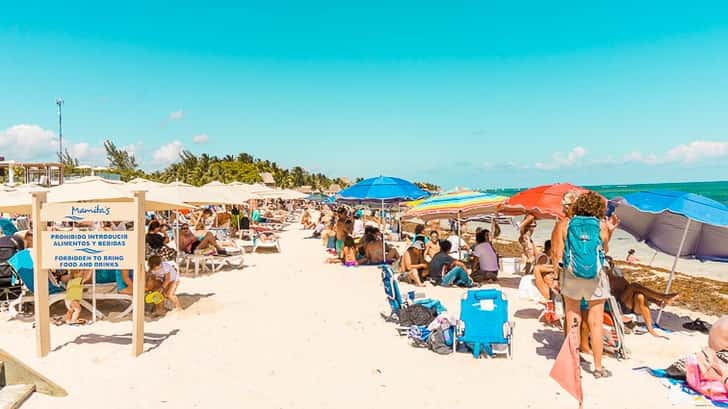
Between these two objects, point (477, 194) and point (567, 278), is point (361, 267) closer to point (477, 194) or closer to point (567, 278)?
point (477, 194)

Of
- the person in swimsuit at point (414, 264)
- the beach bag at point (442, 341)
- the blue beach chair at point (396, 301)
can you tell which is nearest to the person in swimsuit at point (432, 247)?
the person in swimsuit at point (414, 264)

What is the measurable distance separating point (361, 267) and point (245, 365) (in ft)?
20.0

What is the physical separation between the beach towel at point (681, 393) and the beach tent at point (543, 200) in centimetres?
295

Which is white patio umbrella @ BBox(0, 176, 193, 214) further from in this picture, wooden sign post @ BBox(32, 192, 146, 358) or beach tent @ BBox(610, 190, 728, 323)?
beach tent @ BBox(610, 190, 728, 323)

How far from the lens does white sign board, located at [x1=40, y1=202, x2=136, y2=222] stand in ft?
15.5

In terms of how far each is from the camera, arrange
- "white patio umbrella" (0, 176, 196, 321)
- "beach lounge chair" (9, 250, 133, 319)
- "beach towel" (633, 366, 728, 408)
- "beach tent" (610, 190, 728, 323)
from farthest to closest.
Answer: "white patio umbrella" (0, 176, 196, 321) < "beach lounge chair" (9, 250, 133, 319) < "beach tent" (610, 190, 728, 323) < "beach towel" (633, 366, 728, 408)

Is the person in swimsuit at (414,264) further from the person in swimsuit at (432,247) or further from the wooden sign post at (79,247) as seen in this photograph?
the wooden sign post at (79,247)

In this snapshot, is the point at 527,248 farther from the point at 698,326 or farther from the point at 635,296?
the point at 635,296

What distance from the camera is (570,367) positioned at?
3.94 m

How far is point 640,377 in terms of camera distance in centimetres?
418

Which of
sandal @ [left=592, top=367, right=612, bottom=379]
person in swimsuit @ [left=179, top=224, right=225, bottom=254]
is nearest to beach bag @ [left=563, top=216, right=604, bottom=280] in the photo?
sandal @ [left=592, top=367, right=612, bottom=379]

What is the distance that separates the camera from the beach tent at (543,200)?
703cm

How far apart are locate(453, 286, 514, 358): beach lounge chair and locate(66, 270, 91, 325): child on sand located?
4.64m

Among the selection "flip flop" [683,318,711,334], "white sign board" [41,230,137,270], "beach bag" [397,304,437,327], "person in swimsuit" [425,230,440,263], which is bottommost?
"flip flop" [683,318,711,334]
